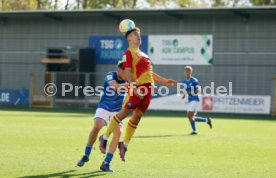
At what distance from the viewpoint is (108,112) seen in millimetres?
11453

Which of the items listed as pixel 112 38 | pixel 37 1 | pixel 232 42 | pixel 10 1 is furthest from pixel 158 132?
pixel 10 1

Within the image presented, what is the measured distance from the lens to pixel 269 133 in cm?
2147

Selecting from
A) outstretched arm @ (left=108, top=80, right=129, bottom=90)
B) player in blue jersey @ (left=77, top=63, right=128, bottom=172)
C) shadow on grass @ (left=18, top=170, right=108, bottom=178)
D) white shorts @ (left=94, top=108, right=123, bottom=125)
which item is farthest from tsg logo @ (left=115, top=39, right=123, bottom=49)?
shadow on grass @ (left=18, top=170, right=108, bottom=178)

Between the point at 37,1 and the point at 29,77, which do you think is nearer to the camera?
the point at 29,77

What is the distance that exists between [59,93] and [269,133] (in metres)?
20.3

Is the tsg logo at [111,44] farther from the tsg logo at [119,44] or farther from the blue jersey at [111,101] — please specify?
the blue jersey at [111,101]

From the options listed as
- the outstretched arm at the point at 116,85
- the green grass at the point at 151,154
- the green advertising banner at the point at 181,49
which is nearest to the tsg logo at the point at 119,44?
the green advertising banner at the point at 181,49

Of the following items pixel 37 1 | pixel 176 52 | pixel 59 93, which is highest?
pixel 37 1

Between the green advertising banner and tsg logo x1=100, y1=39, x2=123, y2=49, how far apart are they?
1976 millimetres

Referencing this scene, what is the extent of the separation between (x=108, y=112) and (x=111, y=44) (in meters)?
29.8

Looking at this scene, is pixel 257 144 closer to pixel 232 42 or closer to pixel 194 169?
pixel 194 169

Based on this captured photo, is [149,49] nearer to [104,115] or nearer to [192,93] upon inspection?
[192,93]

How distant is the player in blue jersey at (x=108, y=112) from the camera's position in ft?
35.5

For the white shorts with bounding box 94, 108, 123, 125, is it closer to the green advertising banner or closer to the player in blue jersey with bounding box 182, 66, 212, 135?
the player in blue jersey with bounding box 182, 66, 212, 135
